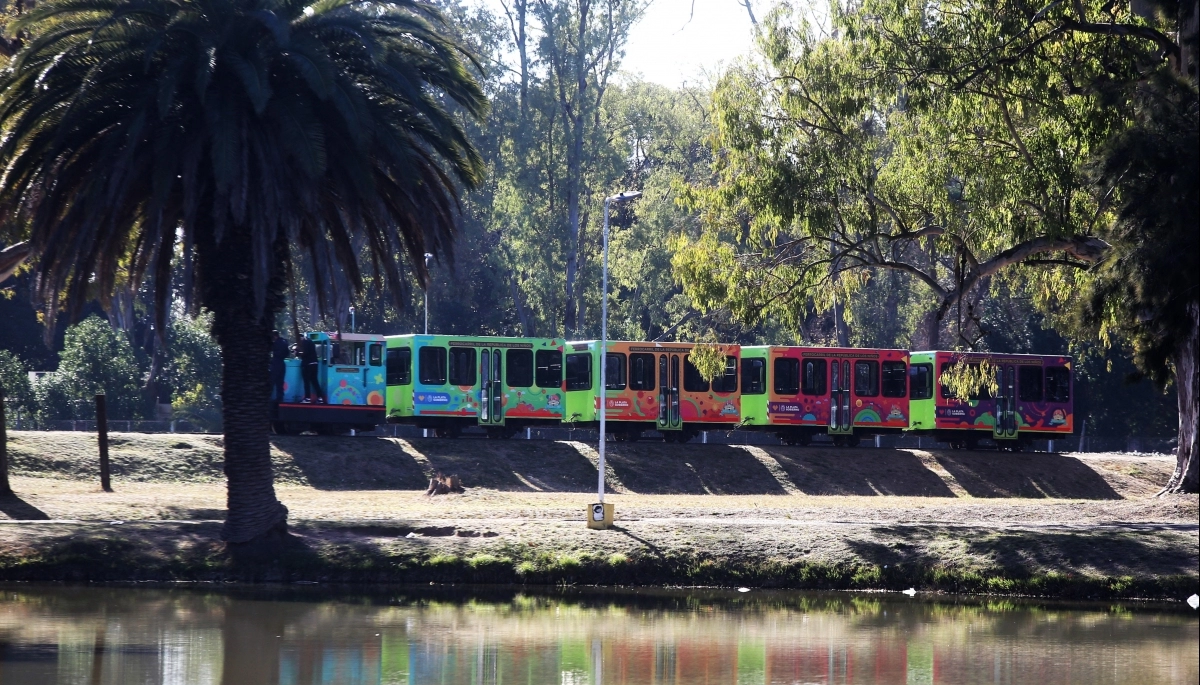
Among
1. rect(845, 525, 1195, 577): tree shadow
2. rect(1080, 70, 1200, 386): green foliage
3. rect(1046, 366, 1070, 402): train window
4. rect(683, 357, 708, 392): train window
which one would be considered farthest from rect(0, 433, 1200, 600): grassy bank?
rect(1046, 366, 1070, 402): train window

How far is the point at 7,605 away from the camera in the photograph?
64.6ft

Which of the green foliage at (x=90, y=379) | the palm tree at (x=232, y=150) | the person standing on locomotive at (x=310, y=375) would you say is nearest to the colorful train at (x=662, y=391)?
the person standing on locomotive at (x=310, y=375)

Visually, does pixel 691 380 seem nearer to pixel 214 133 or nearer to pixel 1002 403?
pixel 1002 403

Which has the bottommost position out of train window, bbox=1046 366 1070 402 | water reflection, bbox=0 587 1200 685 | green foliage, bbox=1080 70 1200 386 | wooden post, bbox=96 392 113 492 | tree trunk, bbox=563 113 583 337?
water reflection, bbox=0 587 1200 685

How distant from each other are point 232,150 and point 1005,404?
32.6m

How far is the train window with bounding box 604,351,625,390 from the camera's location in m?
44.0

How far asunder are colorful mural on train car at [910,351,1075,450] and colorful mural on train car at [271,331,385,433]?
18.2 metres

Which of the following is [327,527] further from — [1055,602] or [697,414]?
[697,414]

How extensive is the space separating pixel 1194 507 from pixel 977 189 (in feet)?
26.3

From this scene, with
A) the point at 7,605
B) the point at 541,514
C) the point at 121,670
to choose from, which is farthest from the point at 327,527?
the point at 121,670

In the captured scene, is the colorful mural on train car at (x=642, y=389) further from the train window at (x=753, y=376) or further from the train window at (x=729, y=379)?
the train window at (x=753, y=376)

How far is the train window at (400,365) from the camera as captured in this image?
4312 cm

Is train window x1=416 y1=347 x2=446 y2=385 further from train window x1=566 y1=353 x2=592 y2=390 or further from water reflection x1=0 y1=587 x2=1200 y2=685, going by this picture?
water reflection x1=0 y1=587 x2=1200 y2=685

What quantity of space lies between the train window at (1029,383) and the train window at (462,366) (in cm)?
1884
